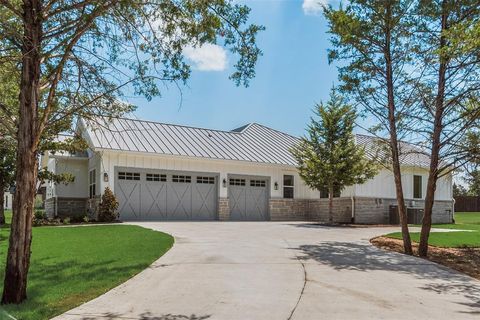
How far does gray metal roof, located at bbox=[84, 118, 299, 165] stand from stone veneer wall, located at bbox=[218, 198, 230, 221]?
2.15 m

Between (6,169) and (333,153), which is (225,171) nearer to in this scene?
(333,153)

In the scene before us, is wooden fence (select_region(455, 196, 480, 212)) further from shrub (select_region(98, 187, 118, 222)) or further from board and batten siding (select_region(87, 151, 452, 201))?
shrub (select_region(98, 187, 118, 222))

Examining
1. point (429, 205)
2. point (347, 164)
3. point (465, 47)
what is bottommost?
point (429, 205)

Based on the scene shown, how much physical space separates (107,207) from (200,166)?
16.7 ft

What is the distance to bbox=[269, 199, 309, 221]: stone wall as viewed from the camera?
24.6 m

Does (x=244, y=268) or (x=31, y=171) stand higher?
(x=31, y=171)

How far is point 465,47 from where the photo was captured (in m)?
8.28

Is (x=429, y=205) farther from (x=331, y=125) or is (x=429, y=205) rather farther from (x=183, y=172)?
(x=183, y=172)

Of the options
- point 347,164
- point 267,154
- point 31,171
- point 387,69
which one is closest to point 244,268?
point 31,171

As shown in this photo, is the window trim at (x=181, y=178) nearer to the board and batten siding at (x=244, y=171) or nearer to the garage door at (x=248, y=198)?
the board and batten siding at (x=244, y=171)

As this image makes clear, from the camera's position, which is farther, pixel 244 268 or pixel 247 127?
pixel 247 127

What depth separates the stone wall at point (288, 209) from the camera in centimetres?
2461

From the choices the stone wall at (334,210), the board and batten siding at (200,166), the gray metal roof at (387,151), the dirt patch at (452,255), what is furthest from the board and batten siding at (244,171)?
the dirt patch at (452,255)

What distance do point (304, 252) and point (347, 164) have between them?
1070 centimetres
